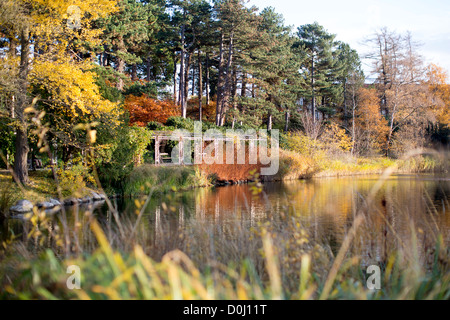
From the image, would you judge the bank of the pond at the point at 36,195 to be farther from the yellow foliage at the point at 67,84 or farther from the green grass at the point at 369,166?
the green grass at the point at 369,166

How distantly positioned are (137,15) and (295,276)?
2274cm

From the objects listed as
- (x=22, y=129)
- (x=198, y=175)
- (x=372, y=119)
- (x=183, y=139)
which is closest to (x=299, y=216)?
(x=22, y=129)

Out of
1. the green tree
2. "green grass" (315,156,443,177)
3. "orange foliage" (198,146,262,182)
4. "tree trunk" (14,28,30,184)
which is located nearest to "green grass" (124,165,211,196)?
"orange foliage" (198,146,262,182)

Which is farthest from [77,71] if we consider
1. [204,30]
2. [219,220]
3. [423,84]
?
[423,84]

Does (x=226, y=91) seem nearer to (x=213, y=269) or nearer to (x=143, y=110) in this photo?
(x=143, y=110)

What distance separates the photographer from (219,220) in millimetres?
9141

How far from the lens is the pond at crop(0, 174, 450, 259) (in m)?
5.50

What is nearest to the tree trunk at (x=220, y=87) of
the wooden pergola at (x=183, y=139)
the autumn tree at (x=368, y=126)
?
the wooden pergola at (x=183, y=139)

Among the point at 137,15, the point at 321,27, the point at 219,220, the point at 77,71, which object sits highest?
the point at 321,27

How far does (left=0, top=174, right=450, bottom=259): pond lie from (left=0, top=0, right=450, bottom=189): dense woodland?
2.99 meters

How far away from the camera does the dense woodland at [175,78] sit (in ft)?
37.9

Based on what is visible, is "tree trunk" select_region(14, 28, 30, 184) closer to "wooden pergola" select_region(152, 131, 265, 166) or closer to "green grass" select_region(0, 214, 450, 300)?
"wooden pergola" select_region(152, 131, 265, 166)
